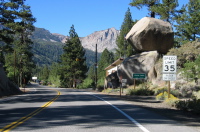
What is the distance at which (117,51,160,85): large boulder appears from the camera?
126 feet

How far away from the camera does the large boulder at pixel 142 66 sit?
126 feet

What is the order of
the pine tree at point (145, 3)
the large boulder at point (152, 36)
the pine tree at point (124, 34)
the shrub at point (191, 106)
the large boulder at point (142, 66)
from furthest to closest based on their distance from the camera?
the pine tree at point (124, 34) < the pine tree at point (145, 3) < the large boulder at point (142, 66) < the large boulder at point (152, 36) < the shrub at point (191, 106)

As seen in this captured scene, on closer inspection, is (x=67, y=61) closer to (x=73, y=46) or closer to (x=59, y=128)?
(x=73, y=46)

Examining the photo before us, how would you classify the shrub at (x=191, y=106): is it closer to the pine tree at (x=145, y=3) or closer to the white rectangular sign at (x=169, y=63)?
the white rectangular sign at (x=169, y=63)

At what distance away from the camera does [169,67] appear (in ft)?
58.2

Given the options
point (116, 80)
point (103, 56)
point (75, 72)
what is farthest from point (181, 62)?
point (103, 56)

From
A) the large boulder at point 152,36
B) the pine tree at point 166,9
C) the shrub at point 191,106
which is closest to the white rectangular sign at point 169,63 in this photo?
the shrub at point 191,106

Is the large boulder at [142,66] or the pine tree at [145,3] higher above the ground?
the pine tree at [145,3]

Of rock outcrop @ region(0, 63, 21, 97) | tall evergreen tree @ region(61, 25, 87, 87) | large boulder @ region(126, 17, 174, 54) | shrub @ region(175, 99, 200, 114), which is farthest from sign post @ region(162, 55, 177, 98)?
tall evergreen tree @ region(61, 25, 87, 87)

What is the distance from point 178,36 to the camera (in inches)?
1999

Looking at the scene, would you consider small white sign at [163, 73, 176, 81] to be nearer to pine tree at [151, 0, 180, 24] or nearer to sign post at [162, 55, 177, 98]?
sign post at [162, 55, 177, 98]

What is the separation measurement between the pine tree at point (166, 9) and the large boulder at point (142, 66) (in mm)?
9716

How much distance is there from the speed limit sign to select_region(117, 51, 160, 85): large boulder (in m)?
19.9

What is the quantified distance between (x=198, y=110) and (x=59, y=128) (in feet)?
24.3
